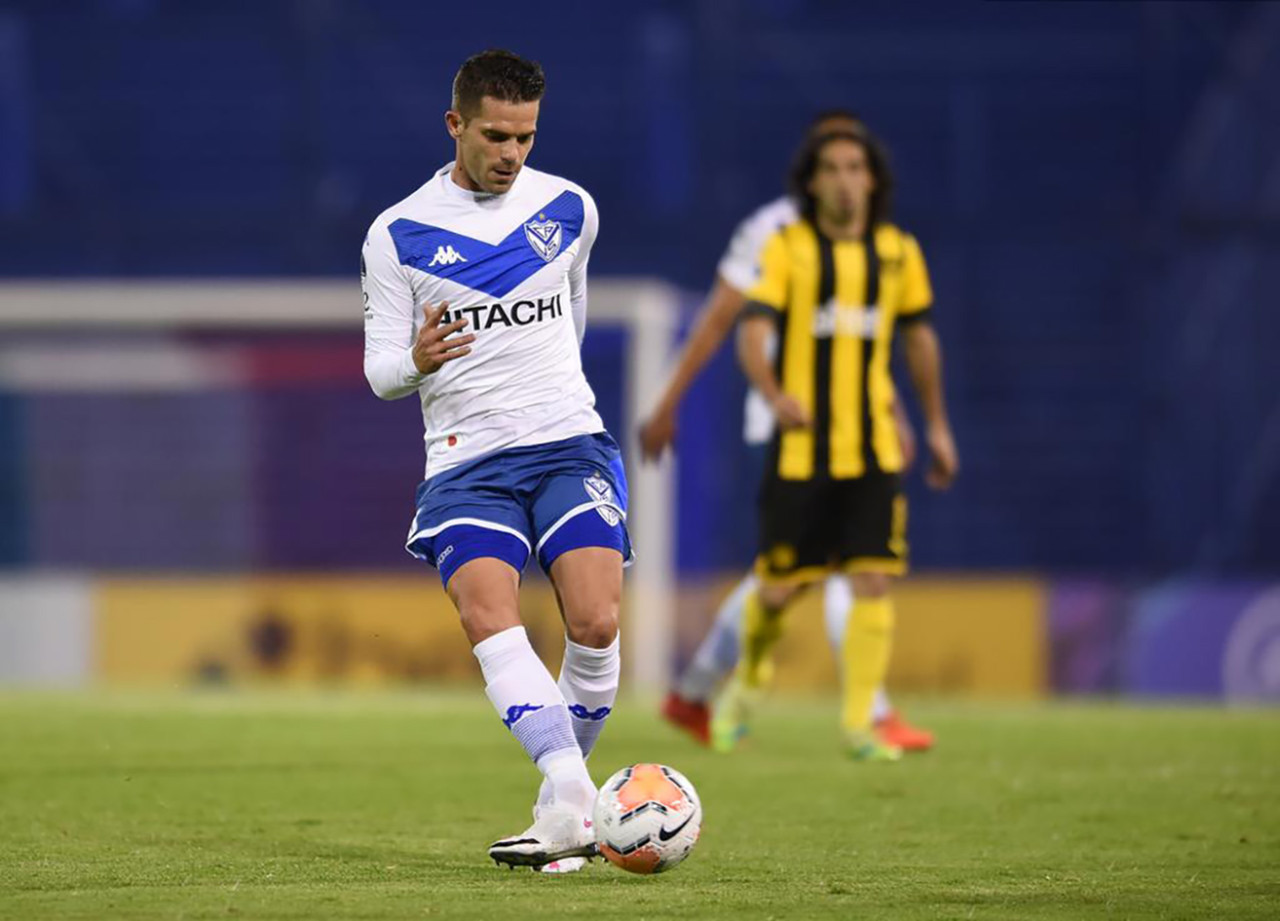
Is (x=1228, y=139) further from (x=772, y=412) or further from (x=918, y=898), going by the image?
(x=918, y=898)

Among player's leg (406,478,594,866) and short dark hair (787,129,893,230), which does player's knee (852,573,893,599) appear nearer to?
short dark hair (787,129,893,230)

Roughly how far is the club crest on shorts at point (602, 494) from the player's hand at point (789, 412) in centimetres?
240

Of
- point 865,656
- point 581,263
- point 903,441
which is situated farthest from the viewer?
point 903,441

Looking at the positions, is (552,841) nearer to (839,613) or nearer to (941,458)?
(941,458)

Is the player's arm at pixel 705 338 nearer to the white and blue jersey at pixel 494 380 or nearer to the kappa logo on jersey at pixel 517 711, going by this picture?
the white and blue jersey at pixel 494 380

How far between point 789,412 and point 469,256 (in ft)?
8.54

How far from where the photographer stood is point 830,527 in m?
8.04

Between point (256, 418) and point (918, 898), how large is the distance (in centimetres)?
1226

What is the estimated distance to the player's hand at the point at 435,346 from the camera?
491 cm

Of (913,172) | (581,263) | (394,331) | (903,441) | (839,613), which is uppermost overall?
(913,172)

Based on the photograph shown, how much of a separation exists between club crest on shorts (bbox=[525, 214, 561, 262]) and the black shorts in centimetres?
276

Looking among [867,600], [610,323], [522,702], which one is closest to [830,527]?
[867,600]

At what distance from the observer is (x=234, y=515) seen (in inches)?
645

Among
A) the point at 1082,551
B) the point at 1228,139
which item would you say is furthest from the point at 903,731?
the point at 1228,139
